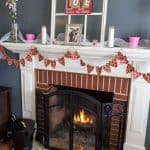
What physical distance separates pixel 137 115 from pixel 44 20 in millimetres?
1335

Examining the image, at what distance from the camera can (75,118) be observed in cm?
235

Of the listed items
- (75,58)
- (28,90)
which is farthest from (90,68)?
(28,90)

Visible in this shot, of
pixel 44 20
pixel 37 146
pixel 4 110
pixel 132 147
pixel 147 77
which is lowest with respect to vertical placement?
pixel 37 146

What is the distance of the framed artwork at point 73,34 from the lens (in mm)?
2164

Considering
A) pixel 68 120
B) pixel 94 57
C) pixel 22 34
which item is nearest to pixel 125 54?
pixel 94 57

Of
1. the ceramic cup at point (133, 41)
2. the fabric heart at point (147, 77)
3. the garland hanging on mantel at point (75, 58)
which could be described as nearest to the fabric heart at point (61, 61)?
the garland hanging on mantel at point (75, 58)

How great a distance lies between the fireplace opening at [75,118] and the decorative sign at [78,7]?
78cm

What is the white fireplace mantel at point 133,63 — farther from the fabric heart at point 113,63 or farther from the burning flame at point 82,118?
the burning flame at point 82,118

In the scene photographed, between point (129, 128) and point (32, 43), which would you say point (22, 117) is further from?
point (129, 128)

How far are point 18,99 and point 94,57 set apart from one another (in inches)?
44.4

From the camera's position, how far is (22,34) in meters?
2.46

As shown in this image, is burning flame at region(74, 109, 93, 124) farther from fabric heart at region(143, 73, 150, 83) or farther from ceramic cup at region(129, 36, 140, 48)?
ceramic cup at region(129, 36, 140, 48)

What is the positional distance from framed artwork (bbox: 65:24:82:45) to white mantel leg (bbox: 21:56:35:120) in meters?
0.56

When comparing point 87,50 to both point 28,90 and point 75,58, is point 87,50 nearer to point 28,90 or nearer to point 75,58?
point 75,58
